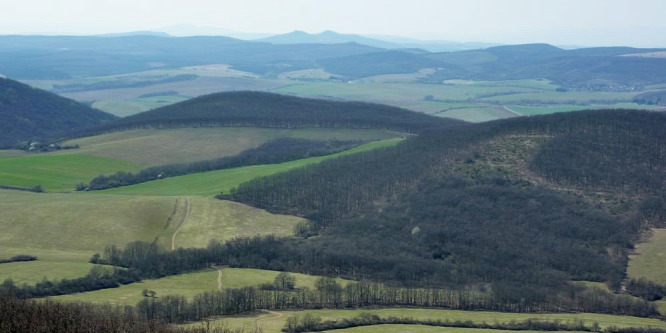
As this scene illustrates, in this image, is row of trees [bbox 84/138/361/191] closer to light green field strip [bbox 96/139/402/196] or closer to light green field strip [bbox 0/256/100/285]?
light green field strip [bbox 96/139/402/196]

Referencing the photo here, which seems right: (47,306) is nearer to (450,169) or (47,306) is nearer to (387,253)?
(387,253)

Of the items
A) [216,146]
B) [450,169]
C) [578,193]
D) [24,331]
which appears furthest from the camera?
[216,146]

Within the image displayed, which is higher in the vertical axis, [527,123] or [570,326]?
[527,123]

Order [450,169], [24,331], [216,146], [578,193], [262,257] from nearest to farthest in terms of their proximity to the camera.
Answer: [24,331]
[262,257]
[578,193]
[450,169]
[216,146]

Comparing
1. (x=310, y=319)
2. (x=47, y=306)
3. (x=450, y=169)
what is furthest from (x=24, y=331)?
(x=450, y=169)

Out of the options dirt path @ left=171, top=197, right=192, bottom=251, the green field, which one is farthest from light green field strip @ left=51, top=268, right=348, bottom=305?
dirt path @ left=171, top=197, right=192, bottom=251

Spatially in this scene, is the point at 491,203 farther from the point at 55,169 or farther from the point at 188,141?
the point at 188,141
